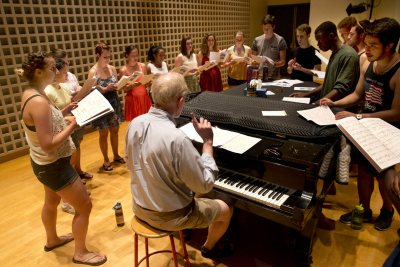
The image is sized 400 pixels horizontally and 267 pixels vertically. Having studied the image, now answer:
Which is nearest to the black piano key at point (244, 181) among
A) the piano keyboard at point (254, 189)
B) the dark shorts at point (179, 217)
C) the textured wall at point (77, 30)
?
the piano keyboard at point (254, 189)

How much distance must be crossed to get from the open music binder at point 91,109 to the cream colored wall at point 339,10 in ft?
20.2

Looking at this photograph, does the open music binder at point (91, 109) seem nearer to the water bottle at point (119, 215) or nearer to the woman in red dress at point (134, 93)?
the water bottle at point (119, 215)

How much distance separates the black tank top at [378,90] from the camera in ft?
7.01

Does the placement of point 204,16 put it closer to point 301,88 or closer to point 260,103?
point 301,88

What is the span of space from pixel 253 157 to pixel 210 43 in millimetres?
3603

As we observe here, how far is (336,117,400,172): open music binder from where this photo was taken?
Answer: 1704 mm

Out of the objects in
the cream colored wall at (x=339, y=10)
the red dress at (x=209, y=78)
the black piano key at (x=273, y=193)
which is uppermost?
the cream colored wall at (x=339, y=10)

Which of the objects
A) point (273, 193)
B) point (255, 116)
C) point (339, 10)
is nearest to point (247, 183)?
point (273, 193)

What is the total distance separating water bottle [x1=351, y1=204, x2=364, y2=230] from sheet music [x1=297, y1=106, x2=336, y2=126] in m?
0.96

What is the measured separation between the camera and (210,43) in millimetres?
4988

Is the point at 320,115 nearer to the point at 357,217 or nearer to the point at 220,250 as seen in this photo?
the point at 357,217


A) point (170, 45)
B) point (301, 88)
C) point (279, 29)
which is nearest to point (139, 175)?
point (301, 88)

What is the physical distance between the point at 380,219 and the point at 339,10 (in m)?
5.34

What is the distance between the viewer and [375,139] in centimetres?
181
